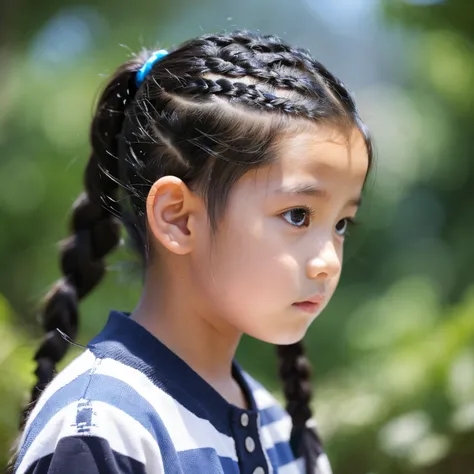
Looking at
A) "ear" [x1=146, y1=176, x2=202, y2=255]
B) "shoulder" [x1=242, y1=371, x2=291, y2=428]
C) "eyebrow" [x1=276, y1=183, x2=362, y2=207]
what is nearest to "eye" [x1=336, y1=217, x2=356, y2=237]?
"eyebrow" [x1=276, y1=183, x2=362, y2=207]

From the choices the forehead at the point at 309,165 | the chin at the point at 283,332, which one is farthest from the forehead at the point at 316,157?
the chin at the point at 283,332

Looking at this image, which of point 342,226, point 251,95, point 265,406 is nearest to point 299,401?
point 265,406

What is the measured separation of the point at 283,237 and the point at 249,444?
35 centimetres

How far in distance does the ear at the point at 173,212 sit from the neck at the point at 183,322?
71 mm

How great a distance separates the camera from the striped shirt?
1.12 meters

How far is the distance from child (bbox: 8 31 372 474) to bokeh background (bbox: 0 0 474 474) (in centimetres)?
75

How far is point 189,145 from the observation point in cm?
129

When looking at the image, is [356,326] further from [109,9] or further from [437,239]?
[109,9]

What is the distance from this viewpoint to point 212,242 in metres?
1.28

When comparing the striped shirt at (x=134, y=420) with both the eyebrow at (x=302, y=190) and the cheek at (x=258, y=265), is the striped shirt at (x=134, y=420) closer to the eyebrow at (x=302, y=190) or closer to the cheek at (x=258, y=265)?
the cheek at (x=258, y=265)

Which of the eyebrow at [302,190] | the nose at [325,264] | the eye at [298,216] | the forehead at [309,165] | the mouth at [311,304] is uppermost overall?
the forehead at [309,165]

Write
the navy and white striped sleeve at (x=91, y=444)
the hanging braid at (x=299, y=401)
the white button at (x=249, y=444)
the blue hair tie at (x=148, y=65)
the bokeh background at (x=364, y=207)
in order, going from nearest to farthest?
the navy and white striped sleeve at (x=91, y=444)
the white button at (x=249, y=444)
the blue hair tie at (x=148, y=65)
the hanging braid at (x=299, y=401)
the bokeh background at (x=364, y=207)

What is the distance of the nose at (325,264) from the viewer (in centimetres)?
125

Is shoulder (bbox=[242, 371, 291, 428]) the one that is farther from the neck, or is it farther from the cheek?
the cheek
